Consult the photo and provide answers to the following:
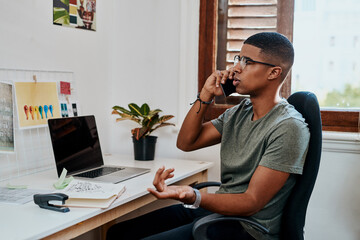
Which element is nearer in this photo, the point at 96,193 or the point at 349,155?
the point at 96,193

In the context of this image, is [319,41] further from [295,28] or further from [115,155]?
[115,155]

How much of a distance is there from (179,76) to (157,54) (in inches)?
8.1

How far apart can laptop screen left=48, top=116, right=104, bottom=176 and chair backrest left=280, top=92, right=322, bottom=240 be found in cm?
101

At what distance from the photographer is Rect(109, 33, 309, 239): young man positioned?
1.48 meters

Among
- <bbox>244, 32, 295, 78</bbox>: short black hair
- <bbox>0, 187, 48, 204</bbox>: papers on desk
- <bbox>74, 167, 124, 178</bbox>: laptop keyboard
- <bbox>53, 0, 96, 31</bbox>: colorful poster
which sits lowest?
<bbox>74, 167, 124, 178</bbox>: laptop keyboard

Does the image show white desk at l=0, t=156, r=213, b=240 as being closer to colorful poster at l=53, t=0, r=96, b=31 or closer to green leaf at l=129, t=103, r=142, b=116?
green leaf at l=129, t=103, r=142, b=116

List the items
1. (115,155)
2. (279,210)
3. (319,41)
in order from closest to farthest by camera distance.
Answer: (279,210)
(319,41)
(115,155)

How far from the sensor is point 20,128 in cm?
200

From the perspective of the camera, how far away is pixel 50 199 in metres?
1.47

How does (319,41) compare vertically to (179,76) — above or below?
above

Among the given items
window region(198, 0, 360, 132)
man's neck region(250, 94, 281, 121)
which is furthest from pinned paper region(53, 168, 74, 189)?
window region(198, 0, 360, 132)

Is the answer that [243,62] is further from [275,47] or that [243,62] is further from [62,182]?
[62,182]

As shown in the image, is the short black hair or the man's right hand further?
the man's right hand

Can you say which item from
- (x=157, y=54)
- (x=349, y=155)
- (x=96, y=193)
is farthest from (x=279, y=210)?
(x=157, y=54)
